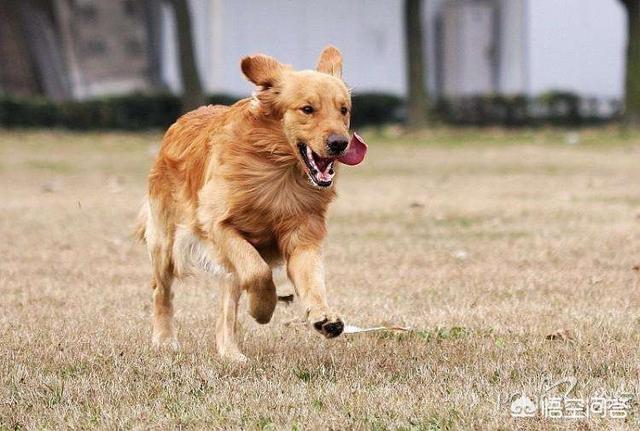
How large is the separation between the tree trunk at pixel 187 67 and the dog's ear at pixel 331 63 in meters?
18.5

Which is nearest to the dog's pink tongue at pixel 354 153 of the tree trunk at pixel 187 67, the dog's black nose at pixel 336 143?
the dog's black nose at pixel 336 143

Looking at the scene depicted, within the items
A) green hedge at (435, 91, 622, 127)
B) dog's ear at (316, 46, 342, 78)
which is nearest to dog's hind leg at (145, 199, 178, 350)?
dog's ear at (316, 46, 342, 78)

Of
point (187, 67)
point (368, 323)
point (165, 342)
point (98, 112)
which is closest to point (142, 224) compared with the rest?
point (165, 342)

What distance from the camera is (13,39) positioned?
3275 centimetres

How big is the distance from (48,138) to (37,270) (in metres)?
16.3

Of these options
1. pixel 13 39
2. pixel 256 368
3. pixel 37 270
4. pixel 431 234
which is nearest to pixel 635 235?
pixel 431 234

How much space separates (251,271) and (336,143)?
2.20 ft

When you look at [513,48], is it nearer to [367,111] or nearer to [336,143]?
[367,111]

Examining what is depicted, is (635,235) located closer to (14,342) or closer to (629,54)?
(14,342)

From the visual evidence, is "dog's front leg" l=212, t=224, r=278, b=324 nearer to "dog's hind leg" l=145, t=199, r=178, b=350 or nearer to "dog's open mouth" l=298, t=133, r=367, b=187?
"dog's open mouth" l=298, t=133, r=367, b=187

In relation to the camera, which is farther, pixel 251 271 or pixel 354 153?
pixel 354 153

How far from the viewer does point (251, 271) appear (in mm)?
5086

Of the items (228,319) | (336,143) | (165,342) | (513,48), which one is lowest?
(513,48)

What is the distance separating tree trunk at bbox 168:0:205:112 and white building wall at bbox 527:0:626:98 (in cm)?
963
